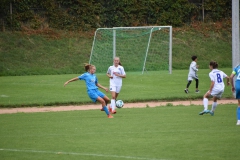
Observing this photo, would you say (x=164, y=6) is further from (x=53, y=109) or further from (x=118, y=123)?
(x=118, y=123)

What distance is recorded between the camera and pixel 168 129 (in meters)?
13.7

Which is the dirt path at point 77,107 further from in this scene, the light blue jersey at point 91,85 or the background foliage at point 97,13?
the background foliage at point 97,13

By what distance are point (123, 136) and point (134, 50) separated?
2466 centimetres

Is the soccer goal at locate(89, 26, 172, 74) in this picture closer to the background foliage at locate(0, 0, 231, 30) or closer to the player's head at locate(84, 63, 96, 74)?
the background foliage at locate(0, 0, 231, 30)

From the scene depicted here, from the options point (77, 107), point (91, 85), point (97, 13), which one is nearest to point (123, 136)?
point (91, 85)

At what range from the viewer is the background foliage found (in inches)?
1681

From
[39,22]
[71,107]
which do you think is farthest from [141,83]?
[39,22]

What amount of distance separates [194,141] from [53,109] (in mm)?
10449

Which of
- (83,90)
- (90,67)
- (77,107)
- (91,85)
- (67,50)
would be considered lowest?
(83,90)

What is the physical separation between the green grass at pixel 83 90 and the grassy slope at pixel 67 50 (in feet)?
16.5

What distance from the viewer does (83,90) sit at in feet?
91.1

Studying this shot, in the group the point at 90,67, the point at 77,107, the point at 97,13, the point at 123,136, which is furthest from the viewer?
the point at 97,13

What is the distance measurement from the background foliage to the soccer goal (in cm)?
573

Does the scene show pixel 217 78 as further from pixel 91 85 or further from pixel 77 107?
pixel 77 107
